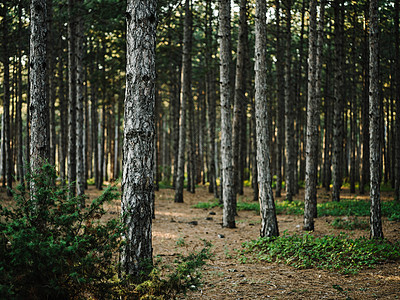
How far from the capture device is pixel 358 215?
1202 centimetres

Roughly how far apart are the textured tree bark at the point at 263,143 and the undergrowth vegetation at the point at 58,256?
462cm

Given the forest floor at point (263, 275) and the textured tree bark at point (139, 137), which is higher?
the textured tree bark at point (139, 137)

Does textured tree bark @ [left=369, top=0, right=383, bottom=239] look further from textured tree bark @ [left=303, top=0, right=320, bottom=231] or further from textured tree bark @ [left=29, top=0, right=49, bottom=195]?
textured tree bark @ [left=29, top=0, right=49, bottom=195]

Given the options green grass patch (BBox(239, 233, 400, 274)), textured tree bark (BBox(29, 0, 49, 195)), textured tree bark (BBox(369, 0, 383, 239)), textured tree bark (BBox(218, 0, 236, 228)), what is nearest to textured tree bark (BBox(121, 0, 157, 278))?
textured tree bark (BBox(29, 0, 49, 195))

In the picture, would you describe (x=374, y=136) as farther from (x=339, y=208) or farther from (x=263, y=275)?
(x=339, y=208)

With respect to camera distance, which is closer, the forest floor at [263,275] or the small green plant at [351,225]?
the forest floor at [263,275]

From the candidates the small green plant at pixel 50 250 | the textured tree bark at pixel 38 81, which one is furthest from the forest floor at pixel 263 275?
the textured tree bark at pixel 38 81

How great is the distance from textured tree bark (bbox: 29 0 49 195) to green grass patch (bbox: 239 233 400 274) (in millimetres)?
5158

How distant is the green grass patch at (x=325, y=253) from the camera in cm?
673

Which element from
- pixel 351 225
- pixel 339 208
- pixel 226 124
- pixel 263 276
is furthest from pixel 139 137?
pixel 339 208

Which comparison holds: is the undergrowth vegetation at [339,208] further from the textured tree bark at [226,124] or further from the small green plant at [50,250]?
the small green plant at [50,250]

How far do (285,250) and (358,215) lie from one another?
19.5 ft

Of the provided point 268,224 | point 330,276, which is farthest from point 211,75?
point 330,276

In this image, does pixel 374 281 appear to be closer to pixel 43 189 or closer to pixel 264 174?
pixel 264 174
